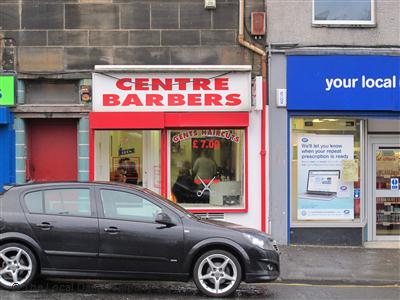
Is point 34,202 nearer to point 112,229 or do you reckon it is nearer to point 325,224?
point 112,229

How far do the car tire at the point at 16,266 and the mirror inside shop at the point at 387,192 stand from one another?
7.76 m

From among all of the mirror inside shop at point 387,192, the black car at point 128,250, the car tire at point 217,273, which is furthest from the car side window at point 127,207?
the mirror inside shop at point 387,192

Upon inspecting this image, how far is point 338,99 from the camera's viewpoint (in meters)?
12.0

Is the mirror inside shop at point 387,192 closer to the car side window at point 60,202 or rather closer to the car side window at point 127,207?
the car side window at point 127,207

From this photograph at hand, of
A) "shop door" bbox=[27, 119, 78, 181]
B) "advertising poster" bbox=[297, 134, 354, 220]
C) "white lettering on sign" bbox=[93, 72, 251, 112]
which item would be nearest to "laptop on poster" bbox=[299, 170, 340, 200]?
"advertising poster" bbox=[297, 134, 354, 220]

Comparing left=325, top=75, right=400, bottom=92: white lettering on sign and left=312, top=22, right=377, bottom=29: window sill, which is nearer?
left=325, top=75, right=400, bottom=92: white lettering on sign

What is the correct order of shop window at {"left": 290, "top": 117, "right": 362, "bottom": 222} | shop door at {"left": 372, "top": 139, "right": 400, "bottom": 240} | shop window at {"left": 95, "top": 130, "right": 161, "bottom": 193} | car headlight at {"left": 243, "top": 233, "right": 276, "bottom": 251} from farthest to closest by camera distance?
1. shop door at {"left": 372, "top": 139, "right": 400, "bottom": 240}
2. shop window at {"left": 95, "top": 130, "right": 161, "bottom": 193}
3. shop window at {"left": 290, "top": 117, "right": 362, "bottom": 222}
4. car headlight at {"left": 243, "top": 233, "right": 276, "bottom": 251}

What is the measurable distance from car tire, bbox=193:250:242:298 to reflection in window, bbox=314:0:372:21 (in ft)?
21.6

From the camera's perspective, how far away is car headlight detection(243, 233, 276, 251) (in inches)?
303

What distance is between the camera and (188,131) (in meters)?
12.3

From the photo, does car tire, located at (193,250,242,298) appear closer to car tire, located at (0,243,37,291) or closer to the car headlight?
the car headlight

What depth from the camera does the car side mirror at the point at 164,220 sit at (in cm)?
759

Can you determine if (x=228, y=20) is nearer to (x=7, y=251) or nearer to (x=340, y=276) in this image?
(x=340, y=276)

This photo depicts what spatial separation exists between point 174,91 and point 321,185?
361 cm
